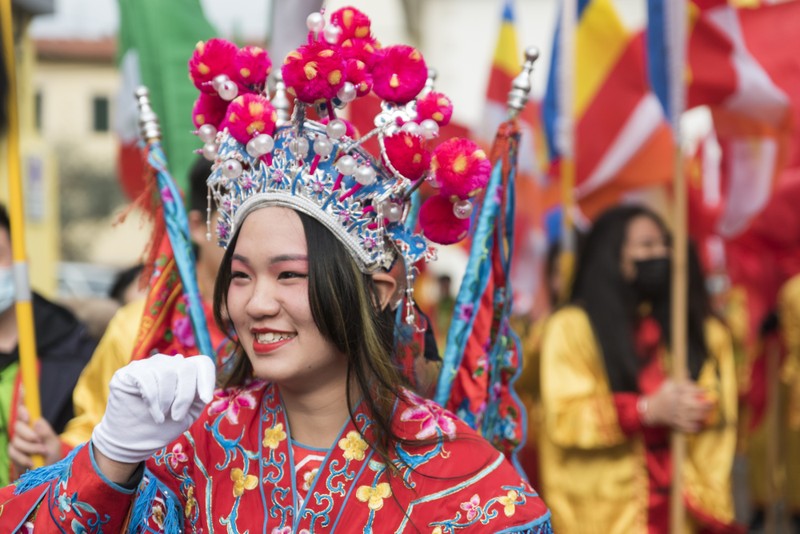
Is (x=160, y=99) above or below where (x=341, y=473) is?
above

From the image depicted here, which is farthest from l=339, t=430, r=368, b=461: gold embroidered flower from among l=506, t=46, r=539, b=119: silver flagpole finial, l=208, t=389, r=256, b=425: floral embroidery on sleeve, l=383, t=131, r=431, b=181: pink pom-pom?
l=506, t=46, r=539, b=119: silver flagpole finial

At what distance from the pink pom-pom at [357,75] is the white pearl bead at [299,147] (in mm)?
164

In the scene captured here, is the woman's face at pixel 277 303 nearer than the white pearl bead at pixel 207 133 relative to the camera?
Yes

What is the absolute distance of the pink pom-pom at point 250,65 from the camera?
107 inches

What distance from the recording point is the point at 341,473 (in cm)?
251

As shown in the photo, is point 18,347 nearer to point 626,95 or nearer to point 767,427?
point 626,95

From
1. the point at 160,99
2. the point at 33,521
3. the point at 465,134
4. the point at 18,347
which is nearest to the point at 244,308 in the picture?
the point at 33,521

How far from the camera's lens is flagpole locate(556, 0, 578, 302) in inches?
281

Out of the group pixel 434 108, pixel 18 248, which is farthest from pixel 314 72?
pixel 18 248

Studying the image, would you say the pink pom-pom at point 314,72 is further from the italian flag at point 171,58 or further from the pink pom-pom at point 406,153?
the italian flag at point 171,58

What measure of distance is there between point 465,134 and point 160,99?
8.35 feet

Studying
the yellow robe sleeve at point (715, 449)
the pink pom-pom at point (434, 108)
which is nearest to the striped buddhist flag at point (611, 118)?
the yellow robe sleeve at point (715, 449)

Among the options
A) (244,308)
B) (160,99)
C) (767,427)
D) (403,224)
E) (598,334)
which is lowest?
(767,427)

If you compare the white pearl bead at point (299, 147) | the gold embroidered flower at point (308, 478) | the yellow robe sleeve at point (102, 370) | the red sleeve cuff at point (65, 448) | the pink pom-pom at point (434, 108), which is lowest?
the red sleeve cuff at point (65, 448)
